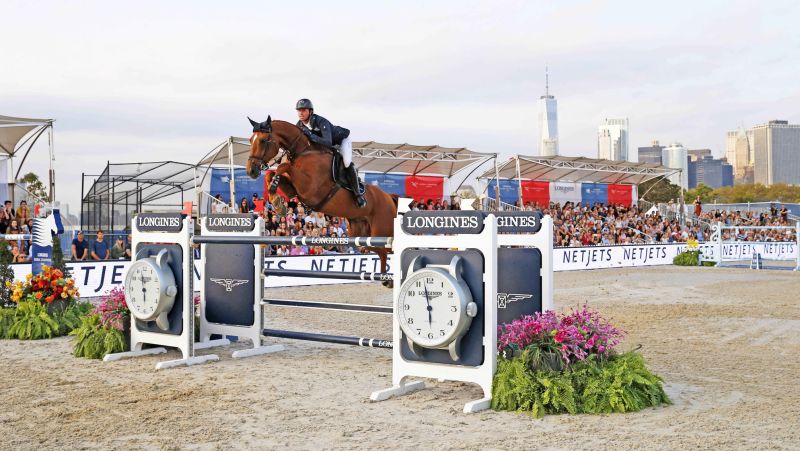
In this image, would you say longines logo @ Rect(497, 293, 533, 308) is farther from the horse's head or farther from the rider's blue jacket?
the rider's blue jacket

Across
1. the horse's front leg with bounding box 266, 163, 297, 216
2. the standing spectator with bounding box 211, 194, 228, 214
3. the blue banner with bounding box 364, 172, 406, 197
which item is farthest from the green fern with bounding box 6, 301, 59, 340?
the blue banner with bounding box 364, 172, 406, 197

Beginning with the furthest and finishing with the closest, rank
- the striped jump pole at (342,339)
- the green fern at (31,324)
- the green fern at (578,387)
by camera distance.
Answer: the green fern at (31,324) < the striped jump pole at (342,339) < the green fern at (578,387)

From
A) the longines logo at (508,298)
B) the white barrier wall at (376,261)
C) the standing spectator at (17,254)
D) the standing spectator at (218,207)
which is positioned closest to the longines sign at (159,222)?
the longines logo at (508,298)

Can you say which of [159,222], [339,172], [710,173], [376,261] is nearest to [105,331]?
[159,222]

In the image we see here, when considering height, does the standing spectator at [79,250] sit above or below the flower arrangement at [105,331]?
above

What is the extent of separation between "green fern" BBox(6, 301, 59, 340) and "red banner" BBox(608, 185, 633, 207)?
25.8 meters

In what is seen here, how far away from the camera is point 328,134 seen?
7.74 metres

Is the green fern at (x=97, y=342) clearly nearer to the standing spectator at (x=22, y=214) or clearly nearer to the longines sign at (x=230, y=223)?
the longines sign at (x=230, y=223)

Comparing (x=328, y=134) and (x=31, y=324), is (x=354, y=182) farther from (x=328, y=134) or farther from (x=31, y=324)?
(x=31, y=324)

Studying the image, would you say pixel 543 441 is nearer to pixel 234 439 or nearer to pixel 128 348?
pixel 234 439

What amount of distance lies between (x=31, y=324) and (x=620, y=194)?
26.8 m

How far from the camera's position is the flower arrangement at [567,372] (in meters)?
4.62

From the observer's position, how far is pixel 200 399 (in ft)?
16.7

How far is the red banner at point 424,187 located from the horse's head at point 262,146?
624 inches
